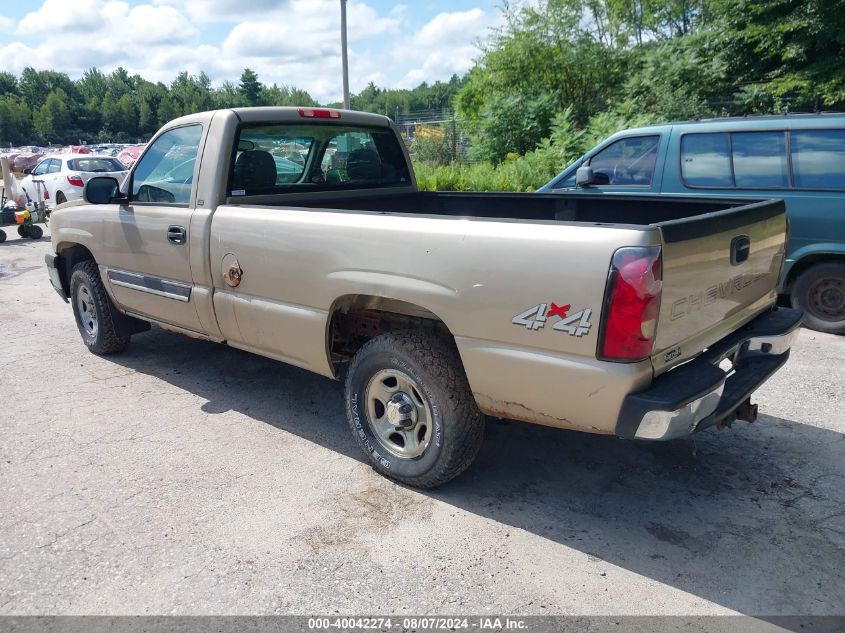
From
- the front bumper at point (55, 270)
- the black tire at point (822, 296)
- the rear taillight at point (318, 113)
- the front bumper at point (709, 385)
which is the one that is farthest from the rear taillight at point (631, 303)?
the front bumper at point (55, 270)

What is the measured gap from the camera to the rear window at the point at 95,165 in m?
16.9

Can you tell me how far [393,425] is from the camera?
354cm

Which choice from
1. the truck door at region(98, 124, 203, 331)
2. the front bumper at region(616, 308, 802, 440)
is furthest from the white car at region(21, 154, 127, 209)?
the front bumper at region(616, 308, 802, 440)

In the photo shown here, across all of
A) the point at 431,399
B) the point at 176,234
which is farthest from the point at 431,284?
the point at 176,234

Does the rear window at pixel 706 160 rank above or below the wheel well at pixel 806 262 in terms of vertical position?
above

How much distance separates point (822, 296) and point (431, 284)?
185 inches

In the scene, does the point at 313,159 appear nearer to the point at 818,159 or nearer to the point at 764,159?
the point at 764,159

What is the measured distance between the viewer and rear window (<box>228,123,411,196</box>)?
444 centimetres

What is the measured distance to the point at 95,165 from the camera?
17.3m

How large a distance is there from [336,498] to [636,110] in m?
15.6

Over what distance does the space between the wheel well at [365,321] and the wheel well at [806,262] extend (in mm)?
4259

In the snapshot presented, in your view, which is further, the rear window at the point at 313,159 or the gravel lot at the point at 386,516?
the rear window at the point at 313,159

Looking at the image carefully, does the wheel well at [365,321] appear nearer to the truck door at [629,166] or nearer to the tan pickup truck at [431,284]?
the tan pickup truck at [431,284]

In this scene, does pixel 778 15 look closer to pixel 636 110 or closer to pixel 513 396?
pixel 636 110
